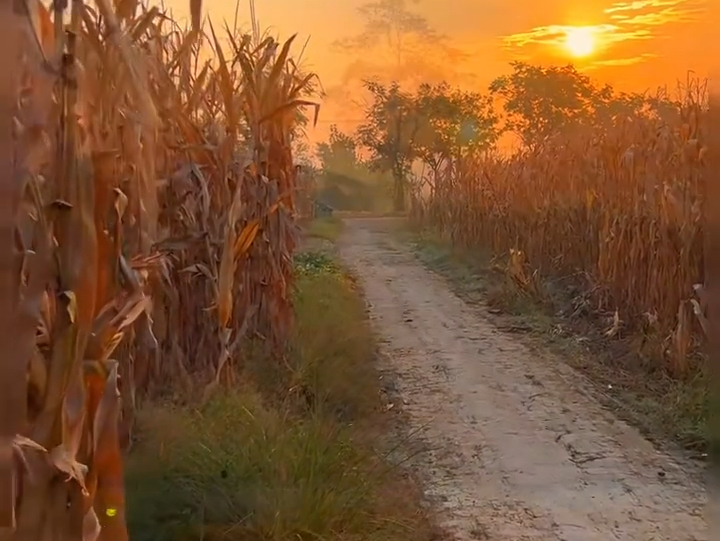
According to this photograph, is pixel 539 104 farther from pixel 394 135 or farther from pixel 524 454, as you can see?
pixel 524 454

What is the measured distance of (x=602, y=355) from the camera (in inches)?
180

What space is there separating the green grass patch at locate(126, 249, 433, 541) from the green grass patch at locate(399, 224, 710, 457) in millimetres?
911

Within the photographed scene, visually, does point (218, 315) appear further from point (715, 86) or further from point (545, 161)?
point (545, 161)

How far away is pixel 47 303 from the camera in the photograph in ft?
4.17

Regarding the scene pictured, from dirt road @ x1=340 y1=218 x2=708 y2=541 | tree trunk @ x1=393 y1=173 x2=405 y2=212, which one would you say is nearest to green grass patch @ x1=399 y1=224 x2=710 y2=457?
dirt road @ x1=340 y1=218 x2=708 y2=541

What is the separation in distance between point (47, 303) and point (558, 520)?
5.66 ft

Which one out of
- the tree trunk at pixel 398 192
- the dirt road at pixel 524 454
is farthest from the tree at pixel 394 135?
the dirt road at pixel 524 454

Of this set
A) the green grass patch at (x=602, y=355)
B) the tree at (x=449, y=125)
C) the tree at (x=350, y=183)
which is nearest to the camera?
the green grass patch at (x=602, y=355)

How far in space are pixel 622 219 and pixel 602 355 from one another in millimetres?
921

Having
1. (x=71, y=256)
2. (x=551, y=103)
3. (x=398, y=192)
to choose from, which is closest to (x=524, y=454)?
(x=71, y=256)

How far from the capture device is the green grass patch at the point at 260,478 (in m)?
2.00

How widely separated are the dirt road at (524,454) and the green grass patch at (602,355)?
120 mm

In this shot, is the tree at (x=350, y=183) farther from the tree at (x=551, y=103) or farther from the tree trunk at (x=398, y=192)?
the tree at (x=551, y=103)

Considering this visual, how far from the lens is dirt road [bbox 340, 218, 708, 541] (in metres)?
2.49
